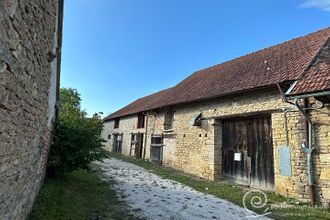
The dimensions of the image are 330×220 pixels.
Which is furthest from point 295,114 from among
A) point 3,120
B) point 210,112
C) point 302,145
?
point 3,120

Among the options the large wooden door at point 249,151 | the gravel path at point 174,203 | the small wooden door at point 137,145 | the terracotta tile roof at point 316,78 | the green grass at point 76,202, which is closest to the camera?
the green grass at point 76,202

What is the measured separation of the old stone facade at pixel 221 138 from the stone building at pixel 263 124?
2 cm

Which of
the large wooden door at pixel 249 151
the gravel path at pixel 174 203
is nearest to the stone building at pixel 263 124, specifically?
the large wooden door at pixel 249 151

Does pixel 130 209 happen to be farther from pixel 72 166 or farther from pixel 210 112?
pixel 210 112

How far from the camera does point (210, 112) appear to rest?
10141mm

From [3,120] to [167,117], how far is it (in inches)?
455

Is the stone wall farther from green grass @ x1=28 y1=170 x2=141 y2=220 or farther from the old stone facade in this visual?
green grass @ x1=28 y1=170 x2=141 y2=220

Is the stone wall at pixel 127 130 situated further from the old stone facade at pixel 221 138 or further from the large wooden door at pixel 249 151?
the large wooden door at pixel 249 151

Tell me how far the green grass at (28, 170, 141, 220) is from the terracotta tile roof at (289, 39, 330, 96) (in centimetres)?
526

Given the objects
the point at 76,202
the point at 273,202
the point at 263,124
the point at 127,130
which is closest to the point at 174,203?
the point at 76,202

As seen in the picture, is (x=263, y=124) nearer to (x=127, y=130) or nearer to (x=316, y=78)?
(x=316, y=78)

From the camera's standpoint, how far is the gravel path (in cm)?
496

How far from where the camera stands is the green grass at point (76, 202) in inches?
171

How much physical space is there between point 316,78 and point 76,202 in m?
6.79
